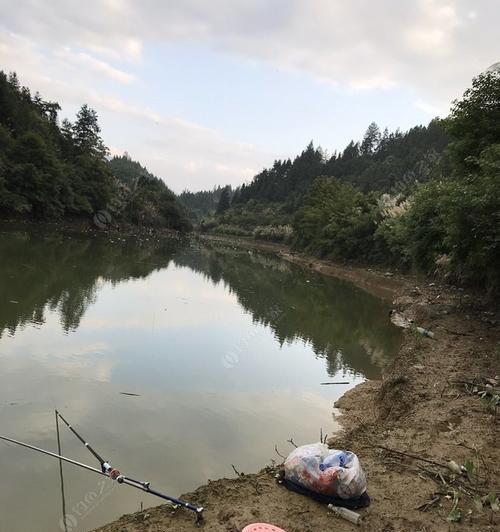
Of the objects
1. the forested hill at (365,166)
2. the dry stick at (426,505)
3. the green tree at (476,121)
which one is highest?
the forested hill at (365,166)

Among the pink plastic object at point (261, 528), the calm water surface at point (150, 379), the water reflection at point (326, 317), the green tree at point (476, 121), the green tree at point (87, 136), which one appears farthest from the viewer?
the green tree at point (87, 136)

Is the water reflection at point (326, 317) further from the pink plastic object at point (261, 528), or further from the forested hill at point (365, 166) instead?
the forested hill at point (365, 166)

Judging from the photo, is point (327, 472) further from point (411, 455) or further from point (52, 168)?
point (52, 168)

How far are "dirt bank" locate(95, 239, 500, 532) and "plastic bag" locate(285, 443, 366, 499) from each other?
199mm

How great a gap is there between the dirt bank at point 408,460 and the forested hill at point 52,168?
41405mm

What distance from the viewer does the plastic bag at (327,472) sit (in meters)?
4.73

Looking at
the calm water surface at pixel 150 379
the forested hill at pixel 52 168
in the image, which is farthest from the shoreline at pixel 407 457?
the forested hill at pixel 52 168

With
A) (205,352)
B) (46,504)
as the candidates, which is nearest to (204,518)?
(46,504)

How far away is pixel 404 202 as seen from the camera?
118ft

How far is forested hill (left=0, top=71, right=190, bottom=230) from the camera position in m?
45.2

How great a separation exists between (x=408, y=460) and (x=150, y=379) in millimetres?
5302

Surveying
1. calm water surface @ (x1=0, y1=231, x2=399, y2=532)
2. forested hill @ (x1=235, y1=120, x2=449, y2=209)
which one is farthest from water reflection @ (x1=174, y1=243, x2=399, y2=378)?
forested hill @ (x1=235, y1=120, x2=449, y2=209)

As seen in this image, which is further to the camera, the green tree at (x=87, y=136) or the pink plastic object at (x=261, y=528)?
the green tree at (x=87, y=136)

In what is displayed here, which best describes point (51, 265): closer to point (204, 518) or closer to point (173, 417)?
point (173, 417)
